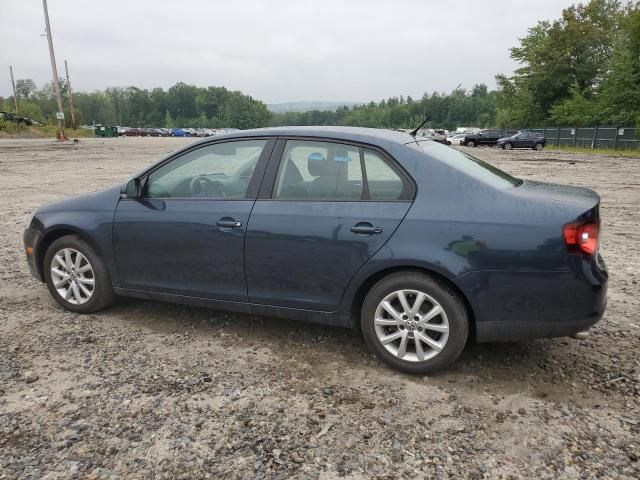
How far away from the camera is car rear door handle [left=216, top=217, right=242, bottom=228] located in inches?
145

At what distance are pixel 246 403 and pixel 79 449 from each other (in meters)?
0.92

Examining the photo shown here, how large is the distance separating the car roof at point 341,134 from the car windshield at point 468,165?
184mm

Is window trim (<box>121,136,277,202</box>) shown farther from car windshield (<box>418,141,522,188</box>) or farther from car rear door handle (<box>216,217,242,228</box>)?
car windshield (<box>418,141,522,188</box>)

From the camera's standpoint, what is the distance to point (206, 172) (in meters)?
4.09

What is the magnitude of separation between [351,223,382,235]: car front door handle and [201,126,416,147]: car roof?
1.99ft

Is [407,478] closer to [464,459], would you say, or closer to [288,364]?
[464,459]

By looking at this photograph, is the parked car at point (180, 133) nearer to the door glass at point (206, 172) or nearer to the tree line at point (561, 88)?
the tree line at point (561, 88)

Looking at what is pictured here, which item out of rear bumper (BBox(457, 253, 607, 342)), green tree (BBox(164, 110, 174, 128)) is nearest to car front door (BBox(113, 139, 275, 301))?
rear bumper (BBox(457, 253, 607, 342))

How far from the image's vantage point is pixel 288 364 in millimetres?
3572

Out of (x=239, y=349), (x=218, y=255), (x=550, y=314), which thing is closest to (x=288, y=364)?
(x=239, y=349)

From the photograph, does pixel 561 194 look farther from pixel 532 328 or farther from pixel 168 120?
pixel 168 120

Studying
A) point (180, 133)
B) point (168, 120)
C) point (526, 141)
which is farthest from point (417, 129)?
point (168, 120)

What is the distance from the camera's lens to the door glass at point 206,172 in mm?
3898

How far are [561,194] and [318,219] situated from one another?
5.35 ft
